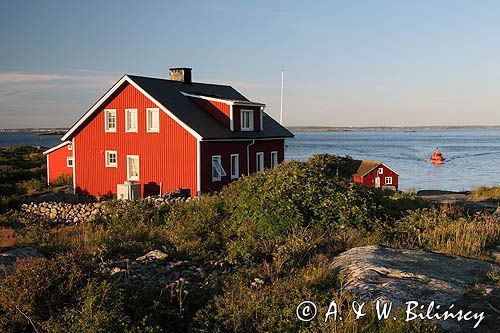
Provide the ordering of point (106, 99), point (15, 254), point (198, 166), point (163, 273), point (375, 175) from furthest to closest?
1. point (375, 175)
2. point (106, 99)
3. point (198, 166)
4. point (15, 254)
5. point (163, 273)

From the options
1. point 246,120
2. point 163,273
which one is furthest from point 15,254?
point 246,120

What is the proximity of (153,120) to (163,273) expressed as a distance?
19.2 meters

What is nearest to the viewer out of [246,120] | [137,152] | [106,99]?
[137,152]

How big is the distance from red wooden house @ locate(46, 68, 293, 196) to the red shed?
5.39m

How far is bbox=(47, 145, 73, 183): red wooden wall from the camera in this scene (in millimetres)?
35719

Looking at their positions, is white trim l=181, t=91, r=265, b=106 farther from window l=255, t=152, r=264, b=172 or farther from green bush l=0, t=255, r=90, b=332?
green bush l=0, t=255, r=90, b=332

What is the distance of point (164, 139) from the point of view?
86.8ft

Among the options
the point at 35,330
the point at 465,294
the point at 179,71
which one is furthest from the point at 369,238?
the point at 179,71

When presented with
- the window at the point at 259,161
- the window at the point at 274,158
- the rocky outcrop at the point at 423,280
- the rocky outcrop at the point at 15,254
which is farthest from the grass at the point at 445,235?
the window at the point at 274,158

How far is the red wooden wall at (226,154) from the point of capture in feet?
84.4

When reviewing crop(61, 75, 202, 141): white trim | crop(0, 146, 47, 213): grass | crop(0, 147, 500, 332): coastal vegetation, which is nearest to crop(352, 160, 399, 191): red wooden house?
crop(61, 75, 202, 141): white trim

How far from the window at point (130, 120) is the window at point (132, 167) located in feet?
5.34

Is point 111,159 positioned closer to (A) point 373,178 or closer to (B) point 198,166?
(B) point 198,166

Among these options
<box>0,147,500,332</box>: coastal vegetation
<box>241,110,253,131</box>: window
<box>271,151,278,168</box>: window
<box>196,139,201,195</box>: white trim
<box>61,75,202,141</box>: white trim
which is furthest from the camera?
<box>271,151,278,168</box>: window
